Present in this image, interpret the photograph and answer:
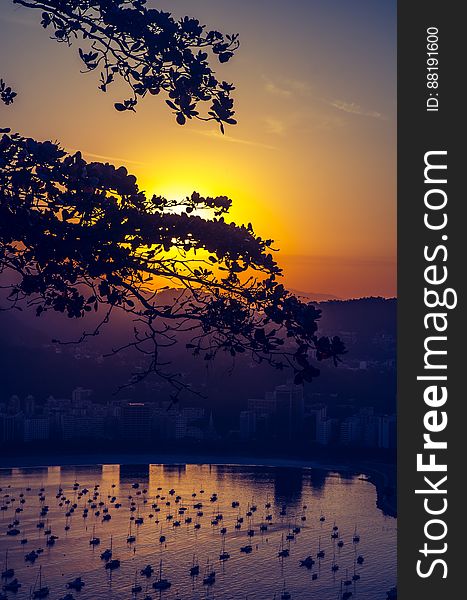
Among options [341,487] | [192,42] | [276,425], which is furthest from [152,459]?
[192,42]

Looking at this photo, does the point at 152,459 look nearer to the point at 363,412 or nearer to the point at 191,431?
the point at 191,431

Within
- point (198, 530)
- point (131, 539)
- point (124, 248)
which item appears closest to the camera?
point (124, 248)

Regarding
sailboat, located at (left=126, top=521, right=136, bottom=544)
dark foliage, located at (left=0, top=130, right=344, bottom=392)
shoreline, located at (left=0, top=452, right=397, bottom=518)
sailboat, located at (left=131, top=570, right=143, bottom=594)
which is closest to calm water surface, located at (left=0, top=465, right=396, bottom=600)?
sailboat, located at (left=131, top=570, right=143, bottom=594)

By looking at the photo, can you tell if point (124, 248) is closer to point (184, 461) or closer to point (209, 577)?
point (209, 577)

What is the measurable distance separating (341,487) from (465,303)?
52733mm

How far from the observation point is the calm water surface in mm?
30047

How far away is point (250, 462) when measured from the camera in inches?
2566

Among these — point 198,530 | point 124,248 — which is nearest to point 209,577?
point 198,530

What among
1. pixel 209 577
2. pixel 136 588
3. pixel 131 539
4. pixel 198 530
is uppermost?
pixel 198 530

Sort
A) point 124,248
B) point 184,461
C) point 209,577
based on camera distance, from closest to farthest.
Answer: point 124,248 < point 209,577 < point 184,461

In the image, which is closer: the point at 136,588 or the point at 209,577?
the point at 136,588

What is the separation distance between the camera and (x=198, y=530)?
1618 inches

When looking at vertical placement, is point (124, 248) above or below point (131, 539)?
above

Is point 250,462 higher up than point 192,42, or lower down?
lower down
